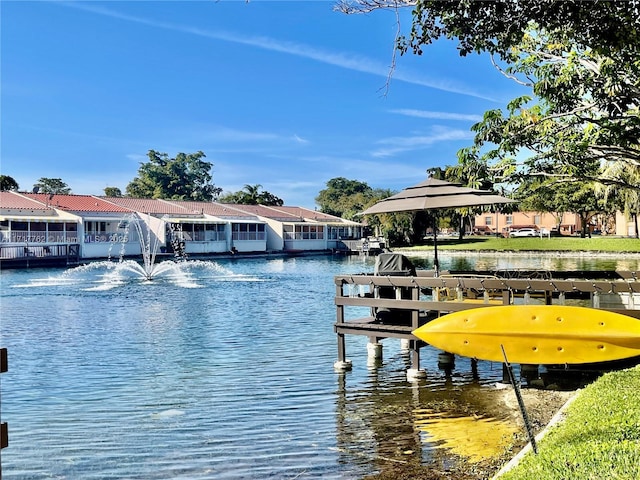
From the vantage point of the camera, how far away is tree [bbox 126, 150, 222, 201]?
246 ft

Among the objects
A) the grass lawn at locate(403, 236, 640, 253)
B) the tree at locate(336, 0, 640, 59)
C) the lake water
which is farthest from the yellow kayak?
the grass lawn at locate(403, 236, 640, 253)

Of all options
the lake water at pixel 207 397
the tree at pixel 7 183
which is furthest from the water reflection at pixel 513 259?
the tree at pixel 7 183

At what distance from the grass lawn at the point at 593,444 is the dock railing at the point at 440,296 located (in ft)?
6.64

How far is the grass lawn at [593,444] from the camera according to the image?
3842 mm

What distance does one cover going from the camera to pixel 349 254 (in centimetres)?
5681

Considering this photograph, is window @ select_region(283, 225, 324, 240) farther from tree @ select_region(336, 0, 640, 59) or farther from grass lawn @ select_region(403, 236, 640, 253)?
tree @ select_region(336, 0, 640, 59)

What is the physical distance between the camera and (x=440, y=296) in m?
9.73

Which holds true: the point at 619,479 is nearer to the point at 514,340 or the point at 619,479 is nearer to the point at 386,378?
the point at 514,340

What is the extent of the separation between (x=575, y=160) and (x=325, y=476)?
9.47m

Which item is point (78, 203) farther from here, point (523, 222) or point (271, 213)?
point (523, 222)

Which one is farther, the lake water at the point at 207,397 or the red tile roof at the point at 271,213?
the red tile roof at the point at 271,213

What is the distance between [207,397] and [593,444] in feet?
19.0

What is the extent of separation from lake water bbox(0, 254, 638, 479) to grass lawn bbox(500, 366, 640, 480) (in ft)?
5.16

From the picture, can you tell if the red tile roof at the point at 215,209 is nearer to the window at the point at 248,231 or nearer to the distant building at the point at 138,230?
the distant building at the point at 138,230
